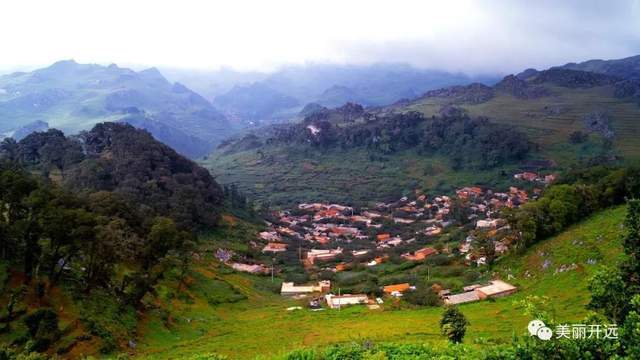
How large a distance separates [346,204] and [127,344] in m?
106

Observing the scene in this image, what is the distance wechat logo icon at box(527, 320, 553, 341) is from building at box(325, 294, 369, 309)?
3904 centimetres

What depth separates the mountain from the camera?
78562mm

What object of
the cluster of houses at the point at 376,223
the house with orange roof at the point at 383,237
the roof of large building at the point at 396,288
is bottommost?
the house with orange roof at the point at 383,237

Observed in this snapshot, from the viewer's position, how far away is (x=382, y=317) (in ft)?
144

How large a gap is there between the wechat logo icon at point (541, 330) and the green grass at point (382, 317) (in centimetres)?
1530

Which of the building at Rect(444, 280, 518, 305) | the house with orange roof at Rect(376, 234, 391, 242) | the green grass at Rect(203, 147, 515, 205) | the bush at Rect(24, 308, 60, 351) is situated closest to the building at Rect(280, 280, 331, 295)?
the building at Rect(444, 280, 518, 305)

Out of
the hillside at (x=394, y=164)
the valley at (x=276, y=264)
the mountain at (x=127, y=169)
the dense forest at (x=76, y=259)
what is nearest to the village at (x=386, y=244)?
the valley at (x=276, y=264)

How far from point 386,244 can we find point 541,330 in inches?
3319

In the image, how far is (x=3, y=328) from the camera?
2802cm

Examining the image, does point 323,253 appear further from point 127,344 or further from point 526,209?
point 127,344

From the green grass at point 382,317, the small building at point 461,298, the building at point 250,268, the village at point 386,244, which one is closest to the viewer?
the green grass at point 382,317

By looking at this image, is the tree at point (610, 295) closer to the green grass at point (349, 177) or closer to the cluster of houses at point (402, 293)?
the cluster of houses at point (402, 293)

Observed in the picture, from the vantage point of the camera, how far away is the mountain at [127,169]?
78.6 metres

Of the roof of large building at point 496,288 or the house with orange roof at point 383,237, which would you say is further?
the house with orange roof at point 383,237
